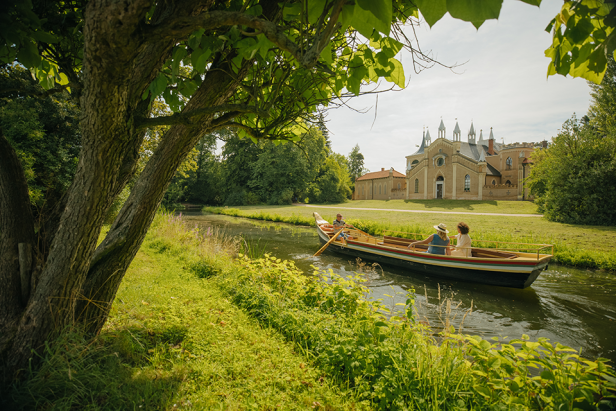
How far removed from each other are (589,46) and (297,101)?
1.95 m

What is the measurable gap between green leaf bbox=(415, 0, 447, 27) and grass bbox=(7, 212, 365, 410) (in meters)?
2.62

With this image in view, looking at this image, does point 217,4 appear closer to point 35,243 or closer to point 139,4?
point 139,4

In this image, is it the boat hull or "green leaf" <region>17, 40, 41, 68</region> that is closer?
"green leaf" <region>17, 40, 41, 68</region>

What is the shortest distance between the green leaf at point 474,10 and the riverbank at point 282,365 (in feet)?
8.53

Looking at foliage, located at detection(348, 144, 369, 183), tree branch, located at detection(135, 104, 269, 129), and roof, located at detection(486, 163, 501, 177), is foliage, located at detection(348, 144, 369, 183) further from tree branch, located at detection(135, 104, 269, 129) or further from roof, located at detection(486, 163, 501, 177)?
tree branch, located at detection(135, 104, 269, 129)

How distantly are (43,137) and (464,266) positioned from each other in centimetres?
1232

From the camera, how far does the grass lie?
6.68 feet

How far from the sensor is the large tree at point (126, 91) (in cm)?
139

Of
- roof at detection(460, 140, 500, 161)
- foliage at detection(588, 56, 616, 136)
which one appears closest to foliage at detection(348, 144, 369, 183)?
roof at detection(460, 140, 500, 161)

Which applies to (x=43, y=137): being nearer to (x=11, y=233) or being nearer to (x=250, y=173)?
(x=11, y=233)

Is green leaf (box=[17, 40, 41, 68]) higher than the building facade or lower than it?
lower

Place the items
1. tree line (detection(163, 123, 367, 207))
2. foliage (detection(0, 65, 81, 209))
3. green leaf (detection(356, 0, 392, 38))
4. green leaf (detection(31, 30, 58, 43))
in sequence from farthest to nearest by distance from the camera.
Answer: tree line (detection(163, 123, 367, 207)) < foliage (detection(0, 65, 81, 209)) < green leaf (detection(31, 30, 58, 43)) < green leaf (detection(356, 0, 392, 38))

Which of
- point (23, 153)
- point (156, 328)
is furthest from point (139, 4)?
point (23, 153)

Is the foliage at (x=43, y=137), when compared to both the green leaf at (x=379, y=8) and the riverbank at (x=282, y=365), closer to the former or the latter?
the riverbank at (x=282, y=365)
